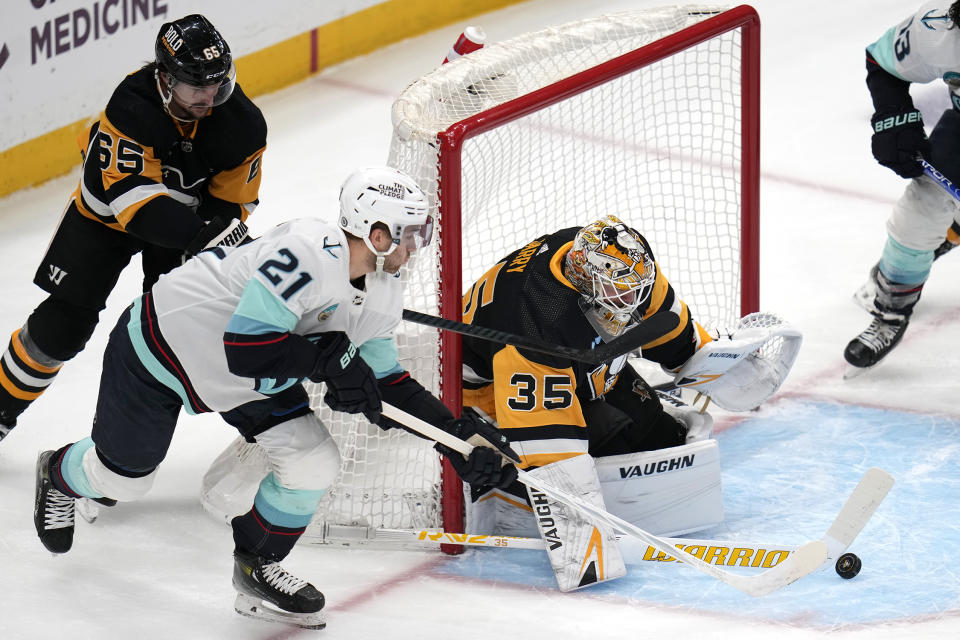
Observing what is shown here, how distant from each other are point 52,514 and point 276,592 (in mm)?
574

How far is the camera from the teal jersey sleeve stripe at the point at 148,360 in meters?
3.03

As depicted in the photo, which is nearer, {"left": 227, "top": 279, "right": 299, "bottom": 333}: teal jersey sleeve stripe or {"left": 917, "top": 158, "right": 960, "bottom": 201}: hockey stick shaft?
{"left": 227, "top": 279, "right": 299, "bottom": 333}: teal jersey sleeve stripe

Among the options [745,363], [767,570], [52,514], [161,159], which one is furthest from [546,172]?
[52,514]

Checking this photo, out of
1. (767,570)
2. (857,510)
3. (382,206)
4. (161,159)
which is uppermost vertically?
(382,206)

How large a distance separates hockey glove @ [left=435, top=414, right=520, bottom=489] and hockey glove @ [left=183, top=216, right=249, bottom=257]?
0.68 m

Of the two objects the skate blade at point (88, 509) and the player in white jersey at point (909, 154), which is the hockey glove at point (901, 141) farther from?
the skate blade at point (88, 509)

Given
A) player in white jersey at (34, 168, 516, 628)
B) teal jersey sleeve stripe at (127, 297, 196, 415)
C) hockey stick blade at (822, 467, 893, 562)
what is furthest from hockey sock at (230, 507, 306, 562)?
hockey stick blade at (822, 467, 893, 562)

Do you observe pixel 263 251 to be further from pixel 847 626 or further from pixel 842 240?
pixel 842 240

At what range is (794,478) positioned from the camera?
12.9 feet

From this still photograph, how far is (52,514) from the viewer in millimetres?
3361

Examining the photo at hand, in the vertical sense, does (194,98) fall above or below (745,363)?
above

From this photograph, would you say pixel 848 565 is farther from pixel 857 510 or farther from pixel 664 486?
pixel 664 486

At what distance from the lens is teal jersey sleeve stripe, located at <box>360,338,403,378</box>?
313cm

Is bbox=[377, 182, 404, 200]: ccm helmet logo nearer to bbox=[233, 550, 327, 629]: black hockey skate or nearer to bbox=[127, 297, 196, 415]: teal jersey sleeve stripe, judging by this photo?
bbox=[127, 297, 196, 415]: teal jersey sleeve stripe
